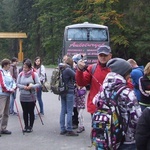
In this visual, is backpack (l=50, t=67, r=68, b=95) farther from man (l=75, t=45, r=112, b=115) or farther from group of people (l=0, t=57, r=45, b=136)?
man (l=75, t=45, r=112, b=115)

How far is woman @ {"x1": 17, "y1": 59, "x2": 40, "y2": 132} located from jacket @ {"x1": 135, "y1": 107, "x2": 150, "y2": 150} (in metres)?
5.43

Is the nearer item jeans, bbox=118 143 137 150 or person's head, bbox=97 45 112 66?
jeans, bbox=118 143 137 150

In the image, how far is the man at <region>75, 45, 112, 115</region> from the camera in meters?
5.35

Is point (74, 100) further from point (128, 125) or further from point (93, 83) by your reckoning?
point (128, 125)

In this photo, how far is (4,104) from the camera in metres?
8.73

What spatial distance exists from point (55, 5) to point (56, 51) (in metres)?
6.65

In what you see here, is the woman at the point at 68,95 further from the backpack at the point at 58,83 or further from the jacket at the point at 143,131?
the jacket at the point at 143,131

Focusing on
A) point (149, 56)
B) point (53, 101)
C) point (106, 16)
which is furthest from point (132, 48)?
point (53, 101)

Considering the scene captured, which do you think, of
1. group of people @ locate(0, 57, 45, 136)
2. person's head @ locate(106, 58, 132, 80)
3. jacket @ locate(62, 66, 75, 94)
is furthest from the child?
person's head @ locate(106, 58, 132, 80)

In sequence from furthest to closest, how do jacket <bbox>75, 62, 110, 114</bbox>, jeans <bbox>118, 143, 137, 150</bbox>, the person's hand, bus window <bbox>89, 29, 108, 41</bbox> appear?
bus window <bbox>89, 29, 108, 41</bbox>, jacket <bbox>75, 62, 110, 114</bbox>, the person's hand, jeans <bbox>118, 143, 137, 150</bbox>

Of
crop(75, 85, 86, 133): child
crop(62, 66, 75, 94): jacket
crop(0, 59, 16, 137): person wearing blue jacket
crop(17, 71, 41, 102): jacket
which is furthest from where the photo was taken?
crop(75, 85, 86, 133): child

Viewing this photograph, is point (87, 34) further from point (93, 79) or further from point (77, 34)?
point (93, 79)

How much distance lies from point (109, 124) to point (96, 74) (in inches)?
Answer: 78.9

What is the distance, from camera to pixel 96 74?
5.83m
